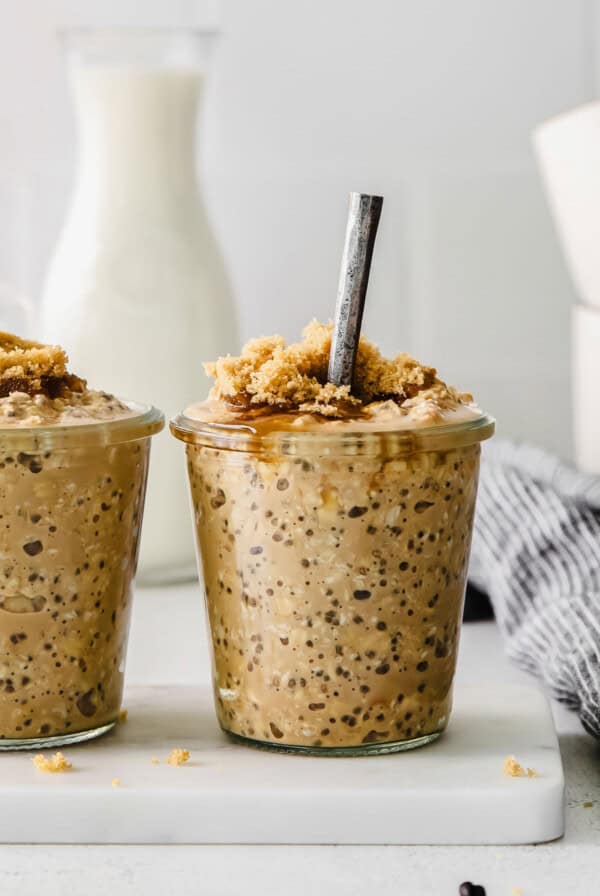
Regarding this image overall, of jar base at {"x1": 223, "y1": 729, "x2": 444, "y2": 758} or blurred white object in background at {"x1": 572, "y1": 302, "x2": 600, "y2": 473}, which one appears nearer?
jar base at {"x1": 223, "y1": 729, "x2": 444, "y2": 758}

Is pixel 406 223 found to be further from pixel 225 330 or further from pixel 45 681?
pixel 45 681

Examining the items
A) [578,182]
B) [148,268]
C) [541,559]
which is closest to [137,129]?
[148,268]

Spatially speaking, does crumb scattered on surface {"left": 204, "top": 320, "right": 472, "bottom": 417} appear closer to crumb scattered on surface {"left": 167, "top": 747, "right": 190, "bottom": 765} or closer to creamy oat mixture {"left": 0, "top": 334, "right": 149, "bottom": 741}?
creamy oat mixture {"left": 0, "top": 334, "right": 149, "bottom": 741}


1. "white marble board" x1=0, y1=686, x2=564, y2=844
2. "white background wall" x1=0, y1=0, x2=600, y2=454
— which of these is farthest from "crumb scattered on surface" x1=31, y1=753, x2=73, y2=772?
"white background wall" x1=0, y1=0, x2=600, y2=454

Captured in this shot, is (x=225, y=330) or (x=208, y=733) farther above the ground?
(x=225, y=330)

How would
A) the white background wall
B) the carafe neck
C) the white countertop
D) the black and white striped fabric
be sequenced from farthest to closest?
the white background wall, the carafe neck, the black and white striped fabric, the white countertop
